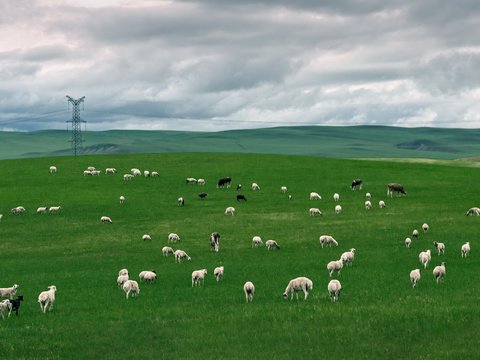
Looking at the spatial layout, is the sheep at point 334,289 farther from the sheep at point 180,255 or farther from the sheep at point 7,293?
the sheep at point 180,255

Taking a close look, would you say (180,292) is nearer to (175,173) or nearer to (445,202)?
(445,202)

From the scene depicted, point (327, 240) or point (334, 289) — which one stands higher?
point (334, 289)

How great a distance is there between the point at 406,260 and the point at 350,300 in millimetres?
11893

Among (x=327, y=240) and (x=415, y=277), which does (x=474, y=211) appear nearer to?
(x=327, y=240)

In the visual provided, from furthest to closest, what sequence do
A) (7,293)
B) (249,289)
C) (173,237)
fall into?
(173,237) < (7,293) < (249,289)

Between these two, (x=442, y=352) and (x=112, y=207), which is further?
(x=112, y=207)

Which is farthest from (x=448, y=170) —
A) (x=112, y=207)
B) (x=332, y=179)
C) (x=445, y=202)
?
(x=112, y=207)

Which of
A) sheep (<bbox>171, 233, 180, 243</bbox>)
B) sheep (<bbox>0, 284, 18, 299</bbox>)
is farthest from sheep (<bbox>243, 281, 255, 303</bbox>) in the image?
sheep (<bbox>171, 233, 180, 243</bbox>)

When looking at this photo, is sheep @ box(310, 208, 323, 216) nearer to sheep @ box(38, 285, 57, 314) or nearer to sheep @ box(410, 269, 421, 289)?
sheep @ box(410, 269, 421, 289)

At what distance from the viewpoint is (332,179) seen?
2948 inches

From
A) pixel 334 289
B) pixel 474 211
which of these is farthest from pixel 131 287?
pixel 474 211

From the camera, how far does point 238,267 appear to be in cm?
3127

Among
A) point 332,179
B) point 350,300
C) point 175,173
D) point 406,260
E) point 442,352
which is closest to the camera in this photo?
point 442,352

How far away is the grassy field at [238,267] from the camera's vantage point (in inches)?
658
